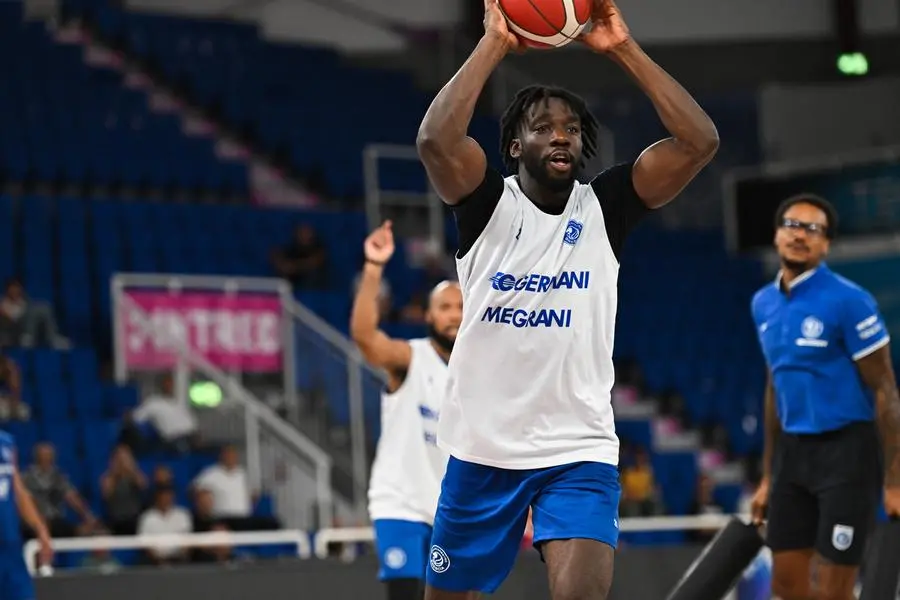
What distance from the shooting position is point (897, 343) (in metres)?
22.5

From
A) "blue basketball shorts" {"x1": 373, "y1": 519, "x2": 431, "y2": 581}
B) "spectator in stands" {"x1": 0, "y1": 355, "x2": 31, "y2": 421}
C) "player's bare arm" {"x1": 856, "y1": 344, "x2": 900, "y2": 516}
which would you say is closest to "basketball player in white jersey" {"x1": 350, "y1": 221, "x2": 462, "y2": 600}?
"blue basketball shorts" {"x1": 373, "y1": 519, "x2": 431, "y2": 581}

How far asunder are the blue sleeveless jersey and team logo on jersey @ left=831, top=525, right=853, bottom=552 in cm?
443

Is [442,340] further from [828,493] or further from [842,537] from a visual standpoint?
[842,537]

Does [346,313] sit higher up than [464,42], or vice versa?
[464,42]

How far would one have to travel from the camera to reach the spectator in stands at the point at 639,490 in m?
15.9

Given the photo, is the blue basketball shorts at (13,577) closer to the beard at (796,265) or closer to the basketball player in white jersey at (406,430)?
the basketball player in white jersey at (406,430)

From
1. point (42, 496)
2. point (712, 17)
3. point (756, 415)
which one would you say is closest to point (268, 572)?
point (42, 496)

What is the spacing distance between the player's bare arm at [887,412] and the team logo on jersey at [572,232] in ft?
8.73

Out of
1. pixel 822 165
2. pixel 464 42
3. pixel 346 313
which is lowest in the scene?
pixel 346 313

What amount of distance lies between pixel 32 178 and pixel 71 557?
631 centimetres

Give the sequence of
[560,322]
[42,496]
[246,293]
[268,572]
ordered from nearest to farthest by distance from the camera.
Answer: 1. [560,322]
2. [268,572]
3. [42,496]
4. [246,293]

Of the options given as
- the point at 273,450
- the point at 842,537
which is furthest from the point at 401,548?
the point at 273,450

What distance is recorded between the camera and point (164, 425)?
46.6 feet

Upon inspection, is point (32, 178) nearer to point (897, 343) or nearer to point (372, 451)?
point (372, 451)
